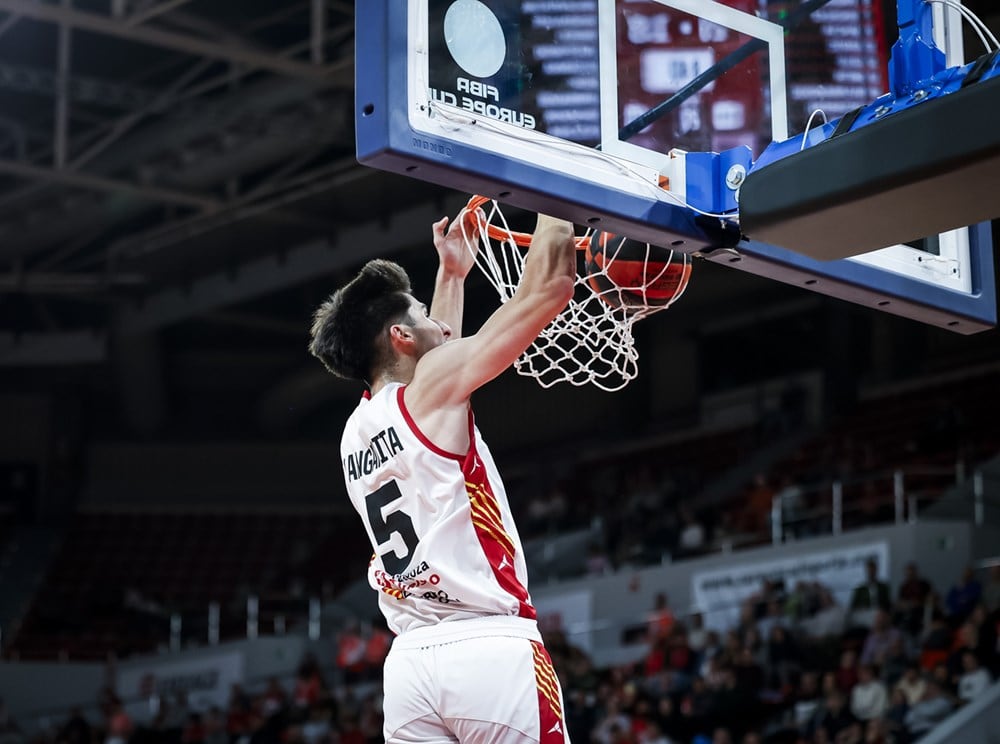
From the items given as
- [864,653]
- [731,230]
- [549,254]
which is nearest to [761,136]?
[731,230]

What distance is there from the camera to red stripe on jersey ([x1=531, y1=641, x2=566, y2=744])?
378 centimetres

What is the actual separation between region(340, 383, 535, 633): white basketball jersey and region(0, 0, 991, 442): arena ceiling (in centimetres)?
1092

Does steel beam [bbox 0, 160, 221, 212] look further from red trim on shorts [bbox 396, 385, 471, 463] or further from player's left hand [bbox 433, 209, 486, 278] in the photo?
red trim on shorts [bbox 396, 385, 471, 463]

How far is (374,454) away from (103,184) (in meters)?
14.5

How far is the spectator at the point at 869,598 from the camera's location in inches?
498

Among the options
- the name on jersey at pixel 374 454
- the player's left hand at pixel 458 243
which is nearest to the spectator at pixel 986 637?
the player's left hand at pixel 458 243

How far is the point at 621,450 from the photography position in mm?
23438

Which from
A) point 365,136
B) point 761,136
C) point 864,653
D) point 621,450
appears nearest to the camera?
point 365,136

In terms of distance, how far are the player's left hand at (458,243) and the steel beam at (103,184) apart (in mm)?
13445

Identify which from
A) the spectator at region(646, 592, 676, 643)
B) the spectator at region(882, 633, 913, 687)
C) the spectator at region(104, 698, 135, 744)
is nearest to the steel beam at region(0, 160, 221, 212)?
the spectator at region(104, 698, 135, 744)

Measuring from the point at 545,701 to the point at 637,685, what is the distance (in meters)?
9.22

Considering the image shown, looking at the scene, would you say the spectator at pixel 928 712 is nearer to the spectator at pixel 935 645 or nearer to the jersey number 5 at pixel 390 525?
the spectator at pixel 935 645

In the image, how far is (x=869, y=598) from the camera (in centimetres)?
1288

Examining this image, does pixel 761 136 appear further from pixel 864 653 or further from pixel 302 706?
pixel 302 706
